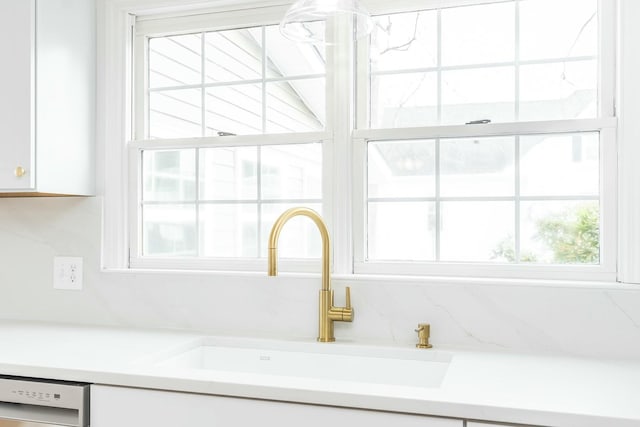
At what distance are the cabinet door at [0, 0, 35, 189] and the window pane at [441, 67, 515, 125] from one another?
1392 millimetres

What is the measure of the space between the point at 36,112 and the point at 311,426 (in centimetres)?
138

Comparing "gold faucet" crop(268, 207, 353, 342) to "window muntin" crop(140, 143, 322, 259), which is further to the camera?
"window muntin" crop(140, 143, 322, 259)

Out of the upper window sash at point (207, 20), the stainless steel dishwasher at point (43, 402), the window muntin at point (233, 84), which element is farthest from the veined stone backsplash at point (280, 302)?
the upper window sash at point (207, 20)

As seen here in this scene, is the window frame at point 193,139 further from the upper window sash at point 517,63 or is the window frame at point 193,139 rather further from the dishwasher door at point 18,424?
the dishwasher door at point 18,424

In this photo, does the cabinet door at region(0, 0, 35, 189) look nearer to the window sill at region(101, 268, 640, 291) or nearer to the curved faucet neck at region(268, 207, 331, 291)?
the window sill at region(101, 268, 640, 291)

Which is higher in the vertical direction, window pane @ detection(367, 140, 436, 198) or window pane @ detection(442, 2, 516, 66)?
window pane @ detection(442, 2, 516, 66)

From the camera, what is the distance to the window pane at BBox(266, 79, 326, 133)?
2.15 metres

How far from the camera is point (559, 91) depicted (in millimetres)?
1927

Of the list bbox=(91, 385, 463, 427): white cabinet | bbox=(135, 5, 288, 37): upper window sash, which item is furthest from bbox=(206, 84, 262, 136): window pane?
bbox=(91, 385, 463, 427): white cabinet

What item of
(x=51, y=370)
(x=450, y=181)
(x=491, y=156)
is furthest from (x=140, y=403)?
(x=491, y=156)

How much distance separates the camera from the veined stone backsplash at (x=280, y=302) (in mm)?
1775

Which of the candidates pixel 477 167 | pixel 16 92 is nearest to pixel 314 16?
pixel 477 167

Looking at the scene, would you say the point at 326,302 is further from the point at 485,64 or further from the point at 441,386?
the point at 485,64

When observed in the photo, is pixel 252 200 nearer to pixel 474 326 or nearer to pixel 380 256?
pixel 380 256
